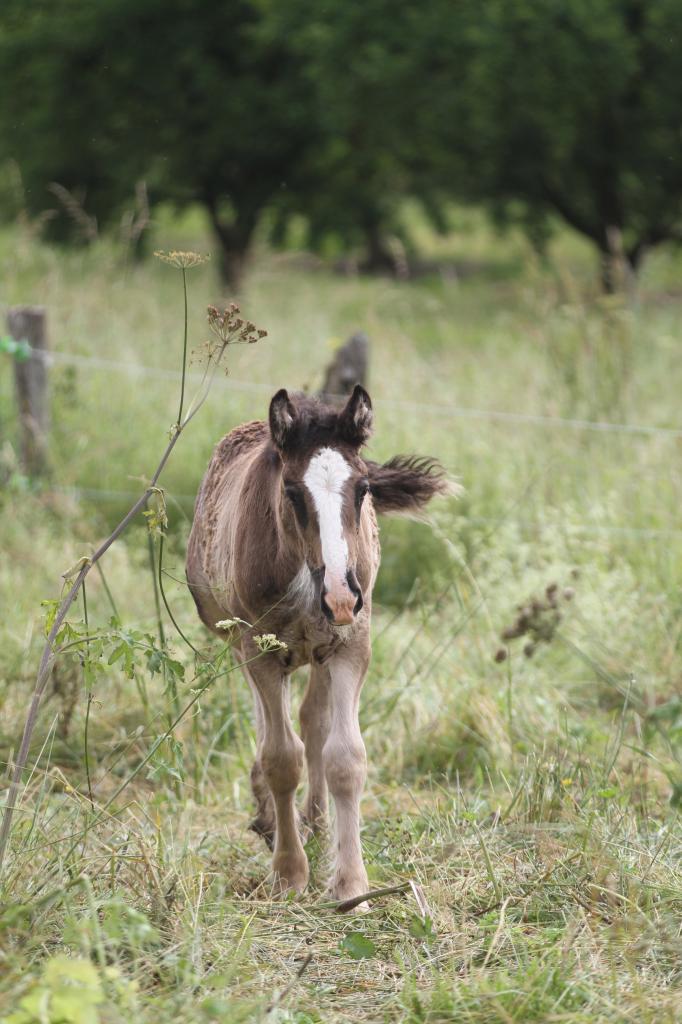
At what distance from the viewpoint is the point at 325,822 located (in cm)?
412

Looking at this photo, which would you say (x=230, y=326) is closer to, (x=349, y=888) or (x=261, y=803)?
(x=349, y=888)

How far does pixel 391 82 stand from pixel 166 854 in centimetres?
1398

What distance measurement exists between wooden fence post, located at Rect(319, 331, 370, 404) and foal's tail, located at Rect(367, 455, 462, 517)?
292 centimetres

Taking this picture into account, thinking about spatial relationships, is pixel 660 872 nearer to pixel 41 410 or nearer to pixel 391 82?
pixel 41 410

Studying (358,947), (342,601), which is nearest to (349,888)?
(358,947)

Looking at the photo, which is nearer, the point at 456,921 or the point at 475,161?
the point at 456,921

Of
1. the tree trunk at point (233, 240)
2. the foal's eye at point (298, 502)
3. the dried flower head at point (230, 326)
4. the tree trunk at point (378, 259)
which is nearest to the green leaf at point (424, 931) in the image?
the foal's eye at point (298, 502)

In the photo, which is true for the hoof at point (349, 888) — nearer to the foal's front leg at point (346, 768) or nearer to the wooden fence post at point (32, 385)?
the foal's front leg at point (346, 768)

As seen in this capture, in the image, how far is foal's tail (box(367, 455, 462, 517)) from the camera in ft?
13.6

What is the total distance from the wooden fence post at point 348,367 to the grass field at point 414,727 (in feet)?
1.44

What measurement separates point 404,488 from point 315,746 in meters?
0.88

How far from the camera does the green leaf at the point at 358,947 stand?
3.27 meters

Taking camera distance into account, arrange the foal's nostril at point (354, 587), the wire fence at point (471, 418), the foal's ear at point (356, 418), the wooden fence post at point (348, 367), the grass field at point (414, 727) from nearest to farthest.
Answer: the grass field at point (414, 727) < the foal's nostril at point (354, 587) < the foal's ear at point (356, 418) < the wire fence at point (471, 418) < the wooden fence post at point (348, 367)

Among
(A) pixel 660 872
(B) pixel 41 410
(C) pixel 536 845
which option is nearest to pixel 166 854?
(C) pixel 536 845
